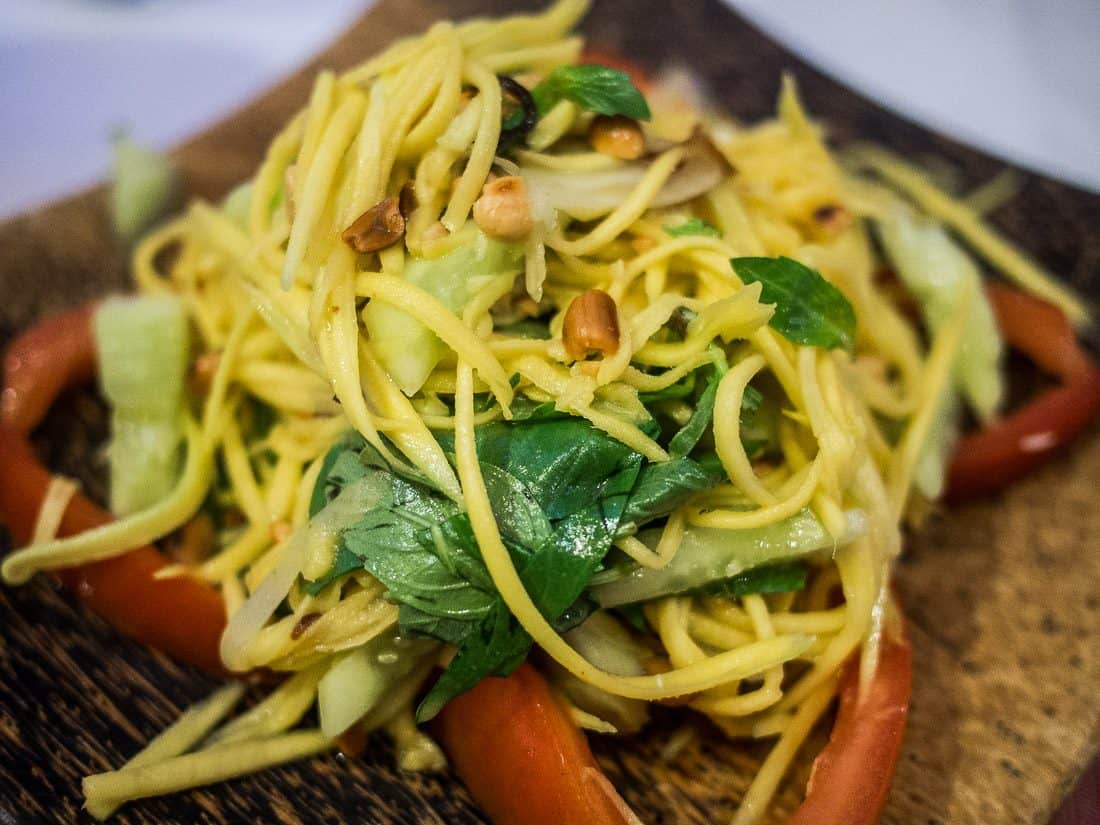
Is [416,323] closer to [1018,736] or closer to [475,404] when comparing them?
[475,404]

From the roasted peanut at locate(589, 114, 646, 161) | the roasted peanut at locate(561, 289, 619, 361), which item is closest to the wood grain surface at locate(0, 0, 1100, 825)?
the roasted peanut at locate(561, 289, 619, 361)

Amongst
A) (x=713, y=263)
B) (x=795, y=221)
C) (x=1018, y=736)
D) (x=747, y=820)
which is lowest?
(x=1018, y=736)

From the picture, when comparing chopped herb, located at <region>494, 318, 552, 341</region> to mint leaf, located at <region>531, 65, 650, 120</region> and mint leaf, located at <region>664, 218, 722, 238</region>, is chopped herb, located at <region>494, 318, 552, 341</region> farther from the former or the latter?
mint leaf, located at <region>531, 65, 650, 120</region>

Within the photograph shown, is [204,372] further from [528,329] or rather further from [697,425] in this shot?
[697,425]

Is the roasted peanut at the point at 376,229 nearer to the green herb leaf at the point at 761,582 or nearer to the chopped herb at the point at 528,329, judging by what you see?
the chopped herb at the point at 528,329

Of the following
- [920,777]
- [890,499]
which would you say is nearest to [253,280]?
[890,499]

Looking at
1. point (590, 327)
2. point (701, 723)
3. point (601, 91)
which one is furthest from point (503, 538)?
point (601, 91)
